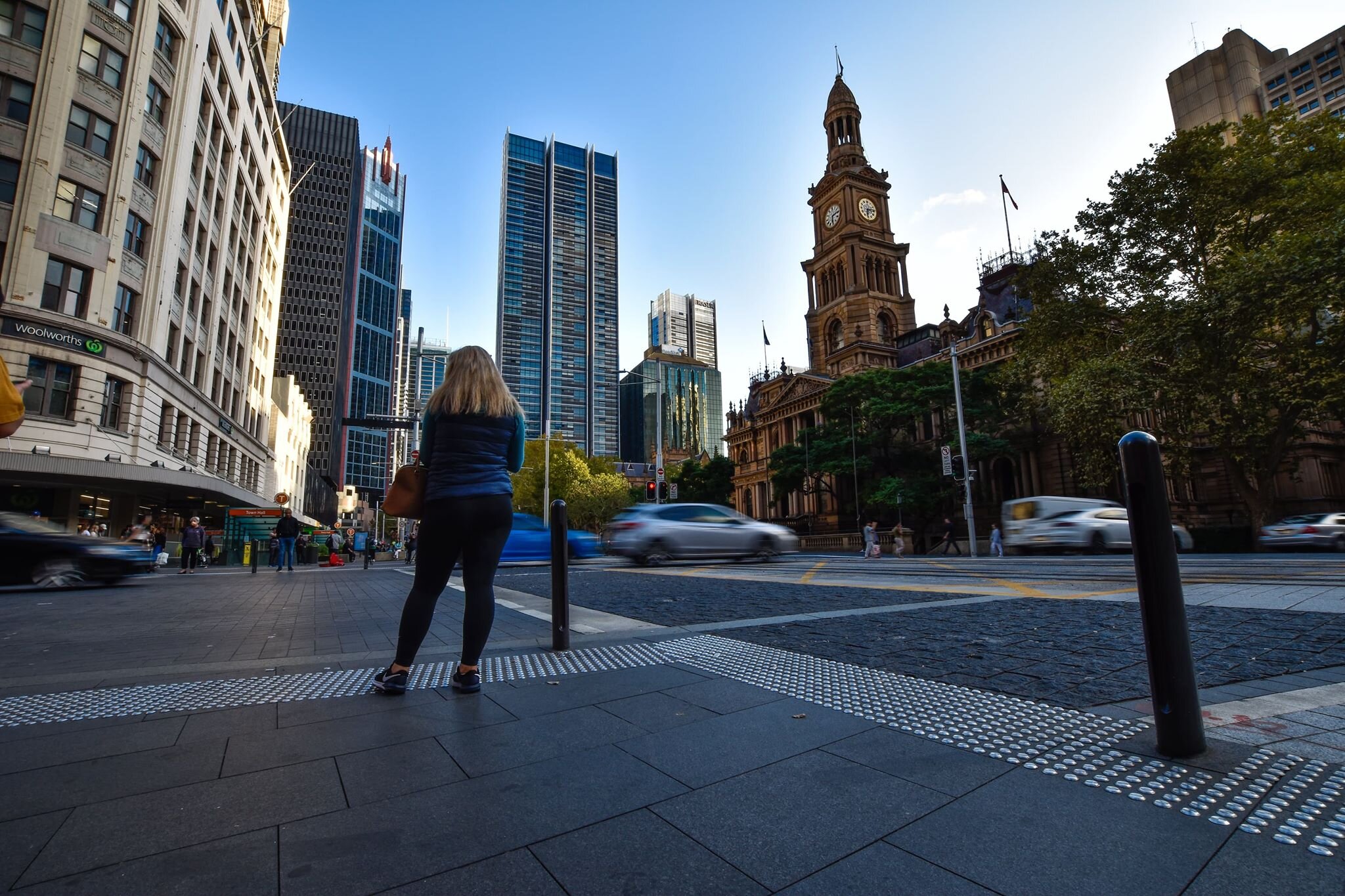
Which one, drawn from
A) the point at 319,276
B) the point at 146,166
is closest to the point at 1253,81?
the point at 146,166

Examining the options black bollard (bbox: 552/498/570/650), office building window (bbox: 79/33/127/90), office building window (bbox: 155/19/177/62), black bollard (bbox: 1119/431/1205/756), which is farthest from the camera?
office building window (bbox: 155/19/177/62)

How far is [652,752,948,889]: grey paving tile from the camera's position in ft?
5.04

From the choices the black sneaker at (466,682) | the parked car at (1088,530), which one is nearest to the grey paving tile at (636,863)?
the black sneaker at (466,682)

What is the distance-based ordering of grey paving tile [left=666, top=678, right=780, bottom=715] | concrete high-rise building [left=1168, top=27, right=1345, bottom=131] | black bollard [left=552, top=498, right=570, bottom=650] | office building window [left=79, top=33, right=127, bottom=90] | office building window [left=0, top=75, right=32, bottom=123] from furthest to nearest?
1. concrete high-rise building [left=1168, top=27, right=1345, bottom=131]
2. office building window [left=79, top=33, right=127, bottom=90]
3. office building window [left=0, top=75, right=32, bottom=123]
4. black bollard [left=552, top=498, right=570, bottom=650]
5. grey paving tile [left=666, top=678, right=780, bottom=715]

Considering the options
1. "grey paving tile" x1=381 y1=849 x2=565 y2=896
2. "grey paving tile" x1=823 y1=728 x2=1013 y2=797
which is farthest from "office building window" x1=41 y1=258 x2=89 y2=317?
"grey paving tile" x1=823 y1=728 x2=1013 y2=797

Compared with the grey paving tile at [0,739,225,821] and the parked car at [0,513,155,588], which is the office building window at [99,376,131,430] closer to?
the parked car at [0,513,155,588]

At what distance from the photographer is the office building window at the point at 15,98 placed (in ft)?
71.9

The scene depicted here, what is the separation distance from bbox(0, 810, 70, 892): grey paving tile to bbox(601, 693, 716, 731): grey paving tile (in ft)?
5.90

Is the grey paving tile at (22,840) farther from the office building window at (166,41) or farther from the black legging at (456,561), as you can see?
the office building window at (166,41)

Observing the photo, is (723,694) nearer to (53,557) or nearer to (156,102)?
(53,557)

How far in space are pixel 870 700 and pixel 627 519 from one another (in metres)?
13.7

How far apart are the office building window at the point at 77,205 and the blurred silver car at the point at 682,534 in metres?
23.0

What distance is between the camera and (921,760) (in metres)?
2.16

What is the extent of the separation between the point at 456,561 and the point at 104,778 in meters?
1.54
